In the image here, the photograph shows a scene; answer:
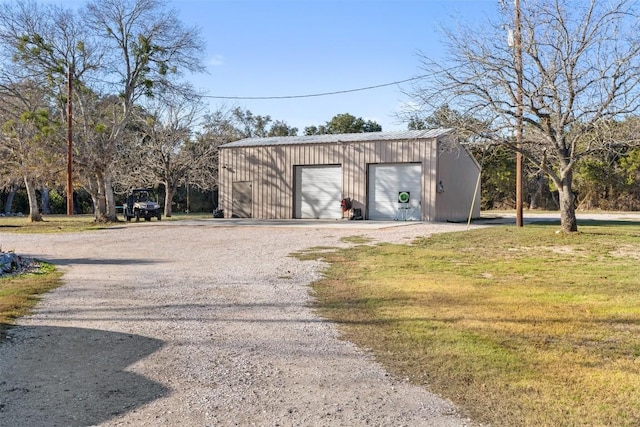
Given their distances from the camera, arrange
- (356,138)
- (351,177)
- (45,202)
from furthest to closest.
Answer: (45,202)
(356,138)
(351,177)

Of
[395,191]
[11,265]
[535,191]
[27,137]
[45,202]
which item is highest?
[27,137]

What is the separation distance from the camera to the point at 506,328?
5.98 meters

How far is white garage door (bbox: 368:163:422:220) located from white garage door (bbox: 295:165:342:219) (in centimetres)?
194

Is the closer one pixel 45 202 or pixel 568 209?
pixel 568 209

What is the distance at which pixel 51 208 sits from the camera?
47344 millimetres

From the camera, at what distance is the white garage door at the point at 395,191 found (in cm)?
2642

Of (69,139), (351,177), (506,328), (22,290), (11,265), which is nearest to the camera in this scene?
(506,328)

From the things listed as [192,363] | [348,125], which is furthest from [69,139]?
[348,125]

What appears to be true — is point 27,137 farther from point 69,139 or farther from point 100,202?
point 69,139

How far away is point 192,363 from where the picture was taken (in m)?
4.84

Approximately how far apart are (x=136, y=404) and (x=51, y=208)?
4829cm

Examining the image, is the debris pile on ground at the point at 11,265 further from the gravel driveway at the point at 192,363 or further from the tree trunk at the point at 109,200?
the tree trunk at the point at 109,200

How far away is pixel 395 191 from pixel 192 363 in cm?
2281

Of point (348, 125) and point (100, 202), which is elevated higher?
point (348, 125)
